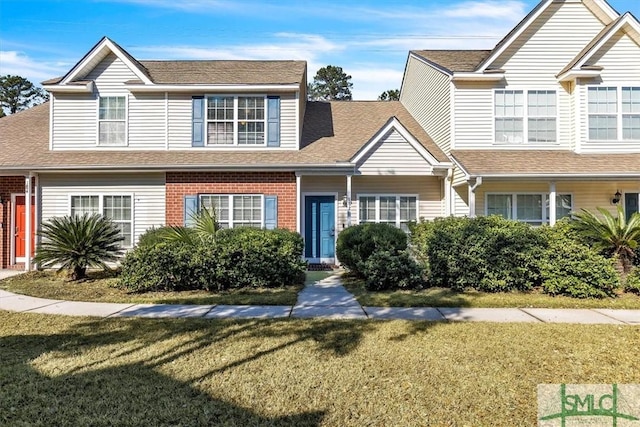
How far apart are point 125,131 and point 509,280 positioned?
12.4 meters

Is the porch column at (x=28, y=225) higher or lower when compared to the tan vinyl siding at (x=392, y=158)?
lower

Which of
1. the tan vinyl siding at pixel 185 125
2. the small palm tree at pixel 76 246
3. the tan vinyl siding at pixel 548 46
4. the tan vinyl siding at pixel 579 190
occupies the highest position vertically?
the tan vinyl siding at pixel 548 46

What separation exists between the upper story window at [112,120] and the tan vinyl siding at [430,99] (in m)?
10.8

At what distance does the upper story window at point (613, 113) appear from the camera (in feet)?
42.8

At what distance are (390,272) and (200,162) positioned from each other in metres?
6.90

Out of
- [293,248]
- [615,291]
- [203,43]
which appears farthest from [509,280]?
[203,43]

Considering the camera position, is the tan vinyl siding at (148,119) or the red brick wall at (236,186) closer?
the red brick wall at (236,186)

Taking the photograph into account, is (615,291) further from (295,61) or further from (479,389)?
(295,61)

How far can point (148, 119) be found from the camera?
13.6 meters

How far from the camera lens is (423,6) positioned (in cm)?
1479

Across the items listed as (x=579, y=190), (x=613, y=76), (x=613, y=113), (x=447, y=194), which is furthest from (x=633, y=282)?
(x=613, y=76)

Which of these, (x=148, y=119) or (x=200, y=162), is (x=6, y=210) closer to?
(x=148, y=119)

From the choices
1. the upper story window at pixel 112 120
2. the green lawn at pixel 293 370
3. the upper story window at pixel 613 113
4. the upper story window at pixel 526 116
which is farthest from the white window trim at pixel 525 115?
the upper story window at pixel 112 120

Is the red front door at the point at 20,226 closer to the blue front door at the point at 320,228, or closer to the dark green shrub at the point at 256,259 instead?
the dark green shrub at the point at 256,259
